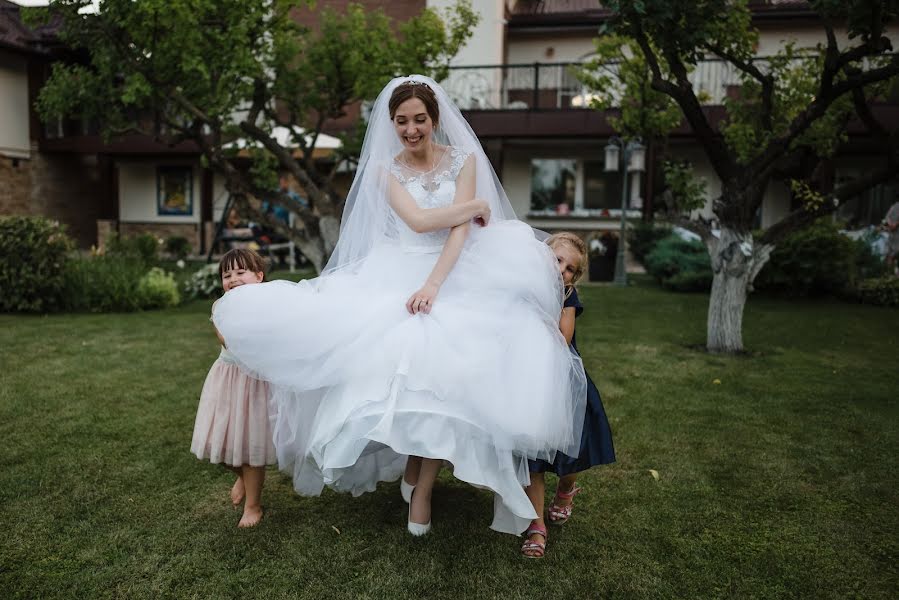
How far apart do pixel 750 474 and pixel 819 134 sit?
16.2ft

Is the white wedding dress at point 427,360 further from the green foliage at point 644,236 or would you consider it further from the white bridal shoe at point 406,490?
the green foliage at point 644,236

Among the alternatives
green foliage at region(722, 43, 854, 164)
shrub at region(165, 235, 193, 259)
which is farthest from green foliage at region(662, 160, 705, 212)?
shrub at region(165, 235, 193, 259)

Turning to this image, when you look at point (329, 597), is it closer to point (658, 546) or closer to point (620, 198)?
point (658, 546)

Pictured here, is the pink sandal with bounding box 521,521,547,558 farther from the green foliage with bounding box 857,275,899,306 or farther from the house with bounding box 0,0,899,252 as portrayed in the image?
the house with bounding box 0,0,899,252

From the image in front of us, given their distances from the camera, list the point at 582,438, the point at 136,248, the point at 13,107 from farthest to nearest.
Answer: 1. the point at 13,107
2. the point at 136,248
3. the point at 582,438

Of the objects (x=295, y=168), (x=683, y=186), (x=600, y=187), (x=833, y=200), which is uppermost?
(x=600, y=187)

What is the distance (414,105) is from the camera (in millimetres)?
3240

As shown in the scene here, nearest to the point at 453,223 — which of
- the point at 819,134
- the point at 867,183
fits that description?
the point at 867,183

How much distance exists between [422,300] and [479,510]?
1278 mm

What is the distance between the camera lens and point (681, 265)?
13070 mm

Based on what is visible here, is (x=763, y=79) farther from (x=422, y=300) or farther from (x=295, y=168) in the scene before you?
(x=295, y=168)

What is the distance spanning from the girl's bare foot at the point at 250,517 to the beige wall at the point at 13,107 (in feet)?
66.6

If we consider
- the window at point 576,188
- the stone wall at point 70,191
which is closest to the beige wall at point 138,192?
the stone wall at point 70,191

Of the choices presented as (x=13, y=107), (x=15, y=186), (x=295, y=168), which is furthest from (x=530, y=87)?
(x=15, y=186)
